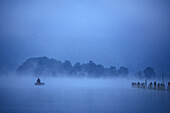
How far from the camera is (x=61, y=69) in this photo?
87.9 m

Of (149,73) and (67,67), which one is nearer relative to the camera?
(149,73)

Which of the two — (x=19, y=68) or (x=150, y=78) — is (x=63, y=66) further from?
(x=150, y=78)

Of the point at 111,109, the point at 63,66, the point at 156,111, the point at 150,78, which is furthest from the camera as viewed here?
the point at 63,66

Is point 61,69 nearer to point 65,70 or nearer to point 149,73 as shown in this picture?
point 65,70

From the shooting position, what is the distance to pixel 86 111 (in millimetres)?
13516

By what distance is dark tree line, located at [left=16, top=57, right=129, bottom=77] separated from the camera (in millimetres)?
83125

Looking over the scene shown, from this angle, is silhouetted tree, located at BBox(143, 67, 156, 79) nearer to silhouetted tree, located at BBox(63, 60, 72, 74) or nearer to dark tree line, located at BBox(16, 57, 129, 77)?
dark tree line, located at BBox(16, 57, 129, 77)

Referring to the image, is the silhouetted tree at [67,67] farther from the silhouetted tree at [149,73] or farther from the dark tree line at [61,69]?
the silhouetted tree at [149,73]

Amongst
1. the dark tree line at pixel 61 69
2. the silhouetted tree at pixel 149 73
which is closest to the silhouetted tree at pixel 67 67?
the dark tree line at pixel 61 69

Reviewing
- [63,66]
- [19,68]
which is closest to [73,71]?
[63,66]

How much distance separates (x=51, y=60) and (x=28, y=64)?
937 cm

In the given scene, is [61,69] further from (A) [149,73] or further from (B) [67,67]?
(A) [149,73]

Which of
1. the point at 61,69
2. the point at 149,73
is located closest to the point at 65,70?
the point at 61,69

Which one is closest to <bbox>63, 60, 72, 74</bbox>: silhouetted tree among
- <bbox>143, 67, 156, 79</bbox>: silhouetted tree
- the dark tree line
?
the dark tree line
